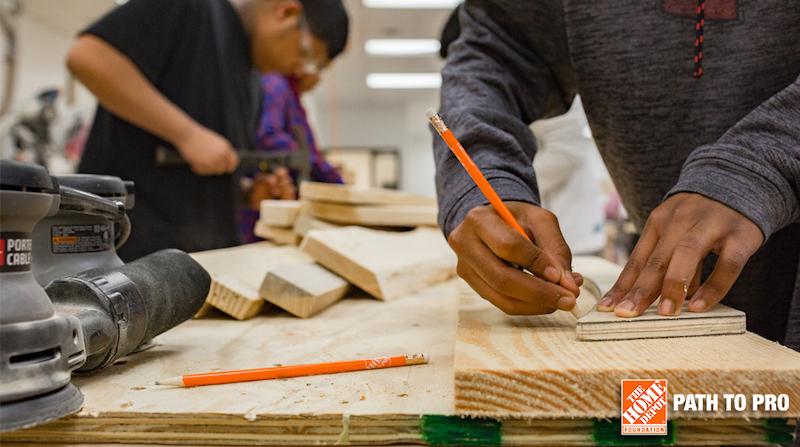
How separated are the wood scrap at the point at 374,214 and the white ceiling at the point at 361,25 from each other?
384cm

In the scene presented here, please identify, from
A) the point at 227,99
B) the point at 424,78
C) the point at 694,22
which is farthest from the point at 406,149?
the point at 694,22

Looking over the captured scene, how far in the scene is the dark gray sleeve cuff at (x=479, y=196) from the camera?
92 cm

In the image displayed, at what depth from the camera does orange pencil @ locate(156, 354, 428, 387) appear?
2.39ft

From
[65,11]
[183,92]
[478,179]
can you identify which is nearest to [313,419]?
[478,179]

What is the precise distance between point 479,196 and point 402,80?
11741 millimetres

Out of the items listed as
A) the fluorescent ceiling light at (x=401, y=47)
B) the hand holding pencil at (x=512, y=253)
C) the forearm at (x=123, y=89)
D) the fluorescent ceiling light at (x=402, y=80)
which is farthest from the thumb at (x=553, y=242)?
the fluorescent ceiling light at (x=402, y=80)

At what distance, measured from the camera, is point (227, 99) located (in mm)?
2316

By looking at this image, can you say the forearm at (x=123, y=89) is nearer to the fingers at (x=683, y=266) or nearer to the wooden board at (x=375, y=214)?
the wooden board at (x=375, y=214)

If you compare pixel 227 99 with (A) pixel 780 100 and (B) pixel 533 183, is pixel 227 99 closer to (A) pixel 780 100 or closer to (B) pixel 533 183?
(B) pixel 533 183

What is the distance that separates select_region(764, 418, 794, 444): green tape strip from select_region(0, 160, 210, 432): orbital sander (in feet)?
2.10

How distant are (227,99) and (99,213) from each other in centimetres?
153

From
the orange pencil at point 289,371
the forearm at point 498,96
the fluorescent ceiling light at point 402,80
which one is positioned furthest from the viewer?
the fluorescent ceiling light at point 402,80

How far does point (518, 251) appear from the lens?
822 mm

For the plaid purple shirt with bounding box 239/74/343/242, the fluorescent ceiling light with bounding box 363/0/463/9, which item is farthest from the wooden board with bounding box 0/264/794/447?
the fluorescent ceiling light with bounding box 363/0/463/9
